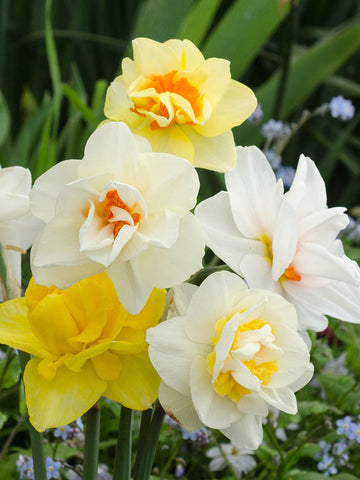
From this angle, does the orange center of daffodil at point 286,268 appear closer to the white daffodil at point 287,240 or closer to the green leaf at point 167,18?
the white daffodil at point 287,240

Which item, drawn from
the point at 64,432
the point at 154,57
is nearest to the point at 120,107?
the point at 154,57

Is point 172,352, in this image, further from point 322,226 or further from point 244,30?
point 244,30

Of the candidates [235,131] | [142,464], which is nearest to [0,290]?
[142,464]

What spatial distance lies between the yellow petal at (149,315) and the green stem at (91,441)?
6cm

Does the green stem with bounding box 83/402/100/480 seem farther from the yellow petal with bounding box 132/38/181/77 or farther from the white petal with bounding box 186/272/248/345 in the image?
the yellow petal with bounding box 132/38/181/77

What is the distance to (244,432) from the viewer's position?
1.15 ft

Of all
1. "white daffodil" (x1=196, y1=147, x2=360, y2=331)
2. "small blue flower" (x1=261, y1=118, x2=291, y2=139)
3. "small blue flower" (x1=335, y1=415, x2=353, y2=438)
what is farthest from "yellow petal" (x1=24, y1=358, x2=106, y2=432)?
"small blue flower" (x1=261, y1=118, x2=291, y2=139)

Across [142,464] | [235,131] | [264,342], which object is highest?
[264,342]

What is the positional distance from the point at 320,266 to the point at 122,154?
0.40ft

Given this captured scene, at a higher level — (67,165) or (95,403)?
(67,165)

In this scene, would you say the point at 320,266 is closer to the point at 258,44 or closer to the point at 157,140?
the point at 157,140

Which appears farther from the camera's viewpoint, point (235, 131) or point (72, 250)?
point (235, 131)

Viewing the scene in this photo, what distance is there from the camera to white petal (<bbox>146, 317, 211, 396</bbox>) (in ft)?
1.10

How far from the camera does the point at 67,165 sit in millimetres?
340
